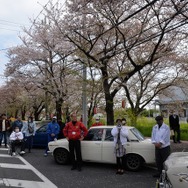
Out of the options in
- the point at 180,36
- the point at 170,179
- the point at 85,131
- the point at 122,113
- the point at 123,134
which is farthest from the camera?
the point at 122,113

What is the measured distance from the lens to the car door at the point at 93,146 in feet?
29.2

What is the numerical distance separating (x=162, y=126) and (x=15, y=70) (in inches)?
702

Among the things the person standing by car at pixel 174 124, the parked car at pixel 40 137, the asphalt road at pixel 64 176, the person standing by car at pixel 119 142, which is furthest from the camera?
the person standing by car at pixel 174 124

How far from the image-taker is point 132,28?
16.9 m

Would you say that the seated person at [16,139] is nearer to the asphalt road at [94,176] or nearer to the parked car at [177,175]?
the asphalt road at [94,176]

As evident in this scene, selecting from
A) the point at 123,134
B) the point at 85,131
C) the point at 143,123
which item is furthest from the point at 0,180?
the point at 143,123

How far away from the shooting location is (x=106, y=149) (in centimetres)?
880

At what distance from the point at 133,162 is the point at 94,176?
1.36m

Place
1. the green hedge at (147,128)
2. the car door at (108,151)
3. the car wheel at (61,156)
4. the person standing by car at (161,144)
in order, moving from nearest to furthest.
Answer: the person standing by car at (161,144) < the car door at (108,151) < the car wheel at (61,156) < the green hedge at (147,128)

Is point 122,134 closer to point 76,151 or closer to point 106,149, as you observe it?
point 106,149

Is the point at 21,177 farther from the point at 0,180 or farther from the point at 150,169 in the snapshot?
the point at 150,169

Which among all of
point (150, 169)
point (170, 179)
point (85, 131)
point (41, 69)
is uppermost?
point (41, 69)

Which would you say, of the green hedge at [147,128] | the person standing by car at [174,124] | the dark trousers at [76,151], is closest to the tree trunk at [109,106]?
the person standing by car at [174,124]

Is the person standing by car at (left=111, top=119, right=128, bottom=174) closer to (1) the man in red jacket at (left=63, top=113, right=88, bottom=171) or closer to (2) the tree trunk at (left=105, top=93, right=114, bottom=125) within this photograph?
(1) the man in red jacket at (left=63, top=113, right=88, bottom=171)
